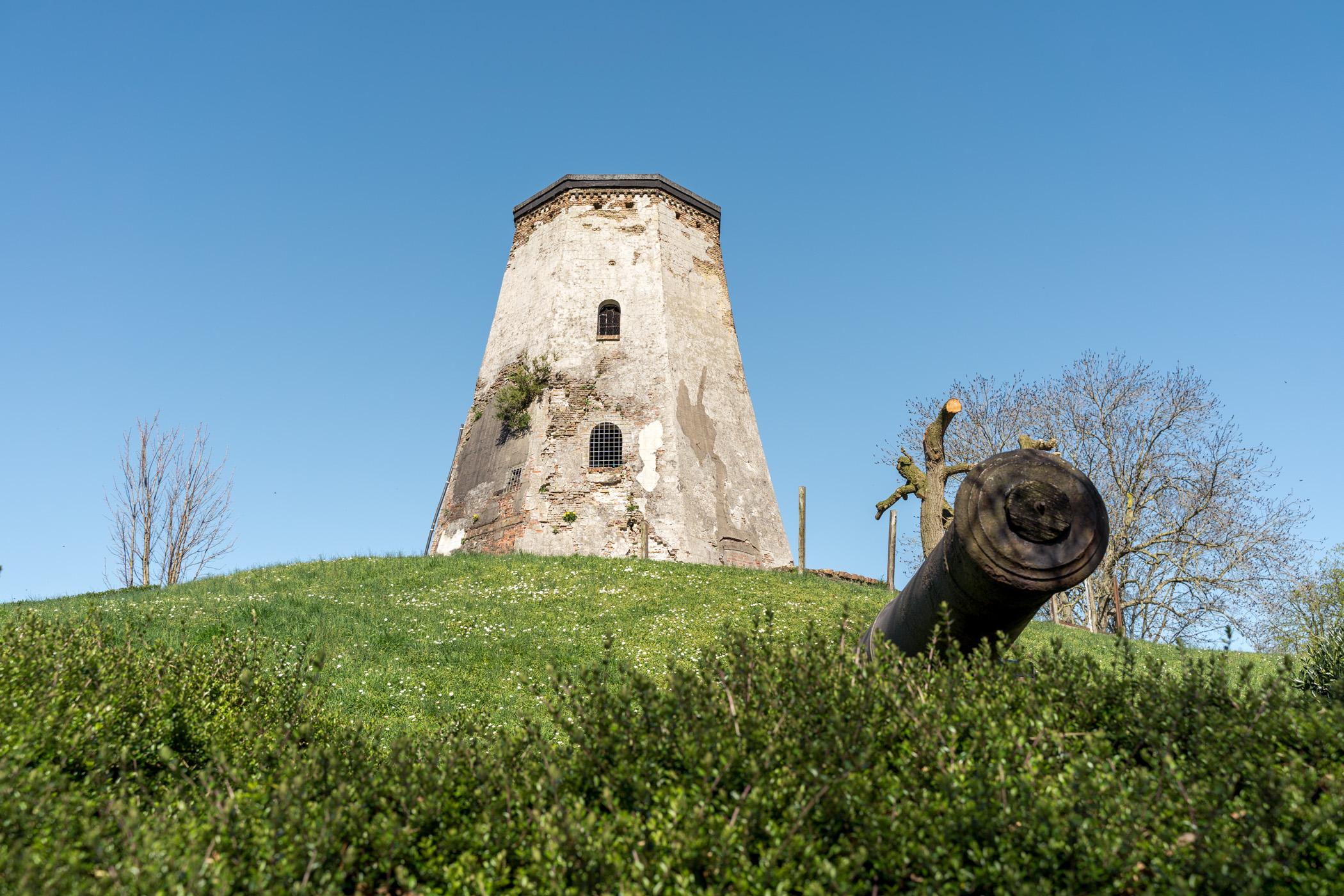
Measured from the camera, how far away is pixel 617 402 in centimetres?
2109

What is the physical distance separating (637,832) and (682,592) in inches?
449

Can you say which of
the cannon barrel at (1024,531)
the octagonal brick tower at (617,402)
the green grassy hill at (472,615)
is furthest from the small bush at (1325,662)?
the octagonal brick tower at (617,402)

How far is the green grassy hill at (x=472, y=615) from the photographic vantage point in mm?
9508

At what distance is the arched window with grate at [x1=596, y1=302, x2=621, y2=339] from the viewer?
22188 millimetres

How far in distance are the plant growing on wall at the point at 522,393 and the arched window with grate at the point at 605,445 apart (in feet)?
5.13

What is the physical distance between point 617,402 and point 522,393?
2.23 metres

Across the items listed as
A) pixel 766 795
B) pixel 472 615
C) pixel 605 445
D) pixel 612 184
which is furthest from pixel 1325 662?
pixel 612 184

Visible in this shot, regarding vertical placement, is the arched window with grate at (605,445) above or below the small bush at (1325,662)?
above

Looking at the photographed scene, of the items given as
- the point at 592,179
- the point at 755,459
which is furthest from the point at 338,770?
the point at 592,179

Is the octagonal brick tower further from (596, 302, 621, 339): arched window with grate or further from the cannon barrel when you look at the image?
the cannon barrel

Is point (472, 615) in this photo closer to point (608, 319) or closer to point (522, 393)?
point (522, 393)

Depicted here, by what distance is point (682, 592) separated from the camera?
14.5m

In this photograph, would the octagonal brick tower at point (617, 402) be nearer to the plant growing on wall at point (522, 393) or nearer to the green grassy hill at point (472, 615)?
the plant growing on wall at point (522, 393)

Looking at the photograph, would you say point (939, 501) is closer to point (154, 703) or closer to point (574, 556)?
point (574, 556)
